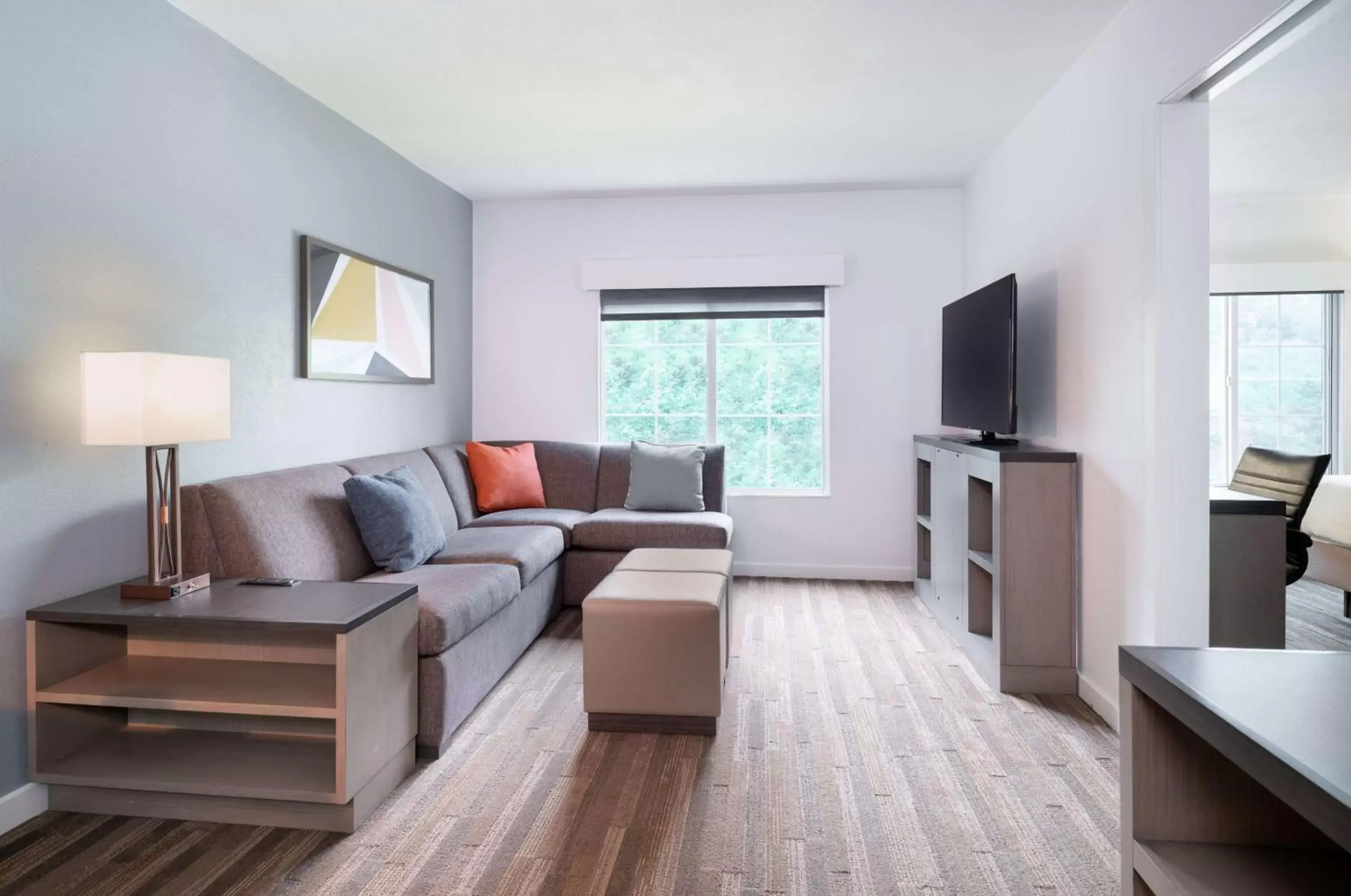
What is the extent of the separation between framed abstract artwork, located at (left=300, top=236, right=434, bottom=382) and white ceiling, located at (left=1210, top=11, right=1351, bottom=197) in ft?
12.4

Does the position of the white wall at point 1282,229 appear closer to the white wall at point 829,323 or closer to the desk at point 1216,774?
the white wall at point 829,323

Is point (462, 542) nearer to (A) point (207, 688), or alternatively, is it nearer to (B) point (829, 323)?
(A) point (207, 688)

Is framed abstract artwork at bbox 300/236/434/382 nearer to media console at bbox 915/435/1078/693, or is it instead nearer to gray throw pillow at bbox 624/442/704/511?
gray throw pillow at bbox 624/442/704/511

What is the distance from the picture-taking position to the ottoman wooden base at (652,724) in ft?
8.96

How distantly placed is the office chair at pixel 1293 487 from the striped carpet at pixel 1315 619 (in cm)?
23

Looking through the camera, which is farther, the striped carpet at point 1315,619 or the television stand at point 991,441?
the striped carpet at point 1315,619

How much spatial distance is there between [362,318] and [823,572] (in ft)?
10.7

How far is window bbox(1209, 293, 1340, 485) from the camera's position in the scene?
5.54 m

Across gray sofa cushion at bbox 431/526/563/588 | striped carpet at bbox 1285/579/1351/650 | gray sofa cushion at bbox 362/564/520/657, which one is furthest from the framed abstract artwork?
striped carpet at bbox 1285/579/1351/650

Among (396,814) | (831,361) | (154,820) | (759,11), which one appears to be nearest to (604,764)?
(396,814)

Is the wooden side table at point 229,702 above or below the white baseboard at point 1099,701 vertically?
above

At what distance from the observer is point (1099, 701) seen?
115 inches

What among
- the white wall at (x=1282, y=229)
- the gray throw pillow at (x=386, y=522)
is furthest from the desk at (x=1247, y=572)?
the white wall at (x=1282, y=229)

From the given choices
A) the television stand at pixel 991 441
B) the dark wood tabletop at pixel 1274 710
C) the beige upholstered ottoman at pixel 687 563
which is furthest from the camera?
the television stand at pixel 991 441
